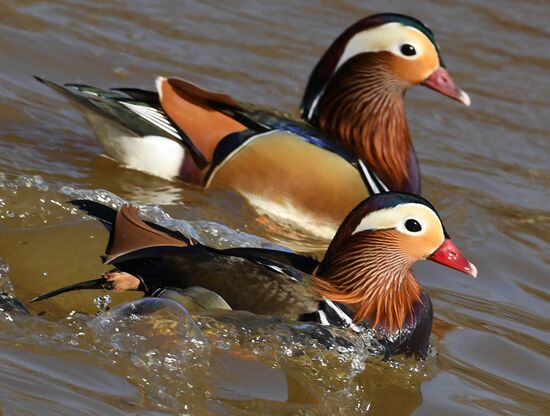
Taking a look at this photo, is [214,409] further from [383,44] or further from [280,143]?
[383,44]

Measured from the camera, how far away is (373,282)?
4.78 meters

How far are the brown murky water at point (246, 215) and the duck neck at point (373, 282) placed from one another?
0.19m

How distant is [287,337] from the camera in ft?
14.5

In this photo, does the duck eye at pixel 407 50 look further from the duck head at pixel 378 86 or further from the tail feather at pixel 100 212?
the tail feather at pixel 100 212

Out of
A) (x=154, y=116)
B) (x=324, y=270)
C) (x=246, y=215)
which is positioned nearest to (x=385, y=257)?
Result: (x=324, y=270)

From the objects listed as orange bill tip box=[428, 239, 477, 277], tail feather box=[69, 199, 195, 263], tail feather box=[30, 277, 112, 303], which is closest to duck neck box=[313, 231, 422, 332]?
orange bill tip box=[428, 239, 477, 277]

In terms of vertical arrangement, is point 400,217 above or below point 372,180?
above

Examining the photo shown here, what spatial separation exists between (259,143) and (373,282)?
4.78ft

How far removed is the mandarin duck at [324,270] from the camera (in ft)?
14.5

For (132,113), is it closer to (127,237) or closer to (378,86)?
(378,86)

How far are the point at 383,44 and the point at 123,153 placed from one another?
4.40 ft

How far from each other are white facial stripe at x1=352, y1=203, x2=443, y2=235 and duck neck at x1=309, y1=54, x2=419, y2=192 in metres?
→ 1.78

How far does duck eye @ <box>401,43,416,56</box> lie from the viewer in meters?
6.38

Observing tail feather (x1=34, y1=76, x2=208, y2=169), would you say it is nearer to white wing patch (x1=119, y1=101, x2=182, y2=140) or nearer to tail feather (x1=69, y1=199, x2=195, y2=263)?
white wing patch (x1=119, y1=101, x2=182, y2=140)
